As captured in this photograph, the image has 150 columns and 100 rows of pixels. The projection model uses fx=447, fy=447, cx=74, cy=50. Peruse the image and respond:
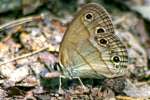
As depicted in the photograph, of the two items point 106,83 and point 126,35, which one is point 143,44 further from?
point 106,83

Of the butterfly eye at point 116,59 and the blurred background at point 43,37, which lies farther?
the blurred background at point 43,37

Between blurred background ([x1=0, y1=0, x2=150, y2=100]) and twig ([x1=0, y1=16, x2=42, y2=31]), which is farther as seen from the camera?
twig ([x1=0, y1=16, x2=42, y2=31])

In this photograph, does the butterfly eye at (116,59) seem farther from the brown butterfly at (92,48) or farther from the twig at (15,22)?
the twig at (15,22)

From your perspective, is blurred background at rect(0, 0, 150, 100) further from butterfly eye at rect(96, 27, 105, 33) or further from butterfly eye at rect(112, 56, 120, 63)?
butterfly eye at rect(96, 27, 105, 33)

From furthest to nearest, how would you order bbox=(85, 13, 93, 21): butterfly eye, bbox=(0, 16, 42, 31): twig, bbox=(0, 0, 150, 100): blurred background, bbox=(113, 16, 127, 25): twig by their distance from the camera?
bbox=(113, 16, 127, 25): twig
bbox=(0, 16, 42, 31): twig
bbox=(0, 0, 150, 100): blurred background
bbox=(85, 13, 93, 21): butterfly eye

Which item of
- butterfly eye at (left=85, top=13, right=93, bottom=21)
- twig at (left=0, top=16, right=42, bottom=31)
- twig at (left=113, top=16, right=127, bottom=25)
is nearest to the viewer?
butterfly eye at (left=85, top=13, right=93, bottom=21)

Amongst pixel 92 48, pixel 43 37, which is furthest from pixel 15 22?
pixel 92 48

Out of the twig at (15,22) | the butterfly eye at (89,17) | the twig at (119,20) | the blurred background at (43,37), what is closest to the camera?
the butterfly eye at (89,17)

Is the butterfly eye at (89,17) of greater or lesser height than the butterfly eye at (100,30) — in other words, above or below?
above


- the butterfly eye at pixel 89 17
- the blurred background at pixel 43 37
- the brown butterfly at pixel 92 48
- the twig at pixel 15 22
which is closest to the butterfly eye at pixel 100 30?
the brown butterfly at pixel 92 48

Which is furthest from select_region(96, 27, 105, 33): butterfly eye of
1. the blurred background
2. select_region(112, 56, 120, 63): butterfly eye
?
the blurred background
